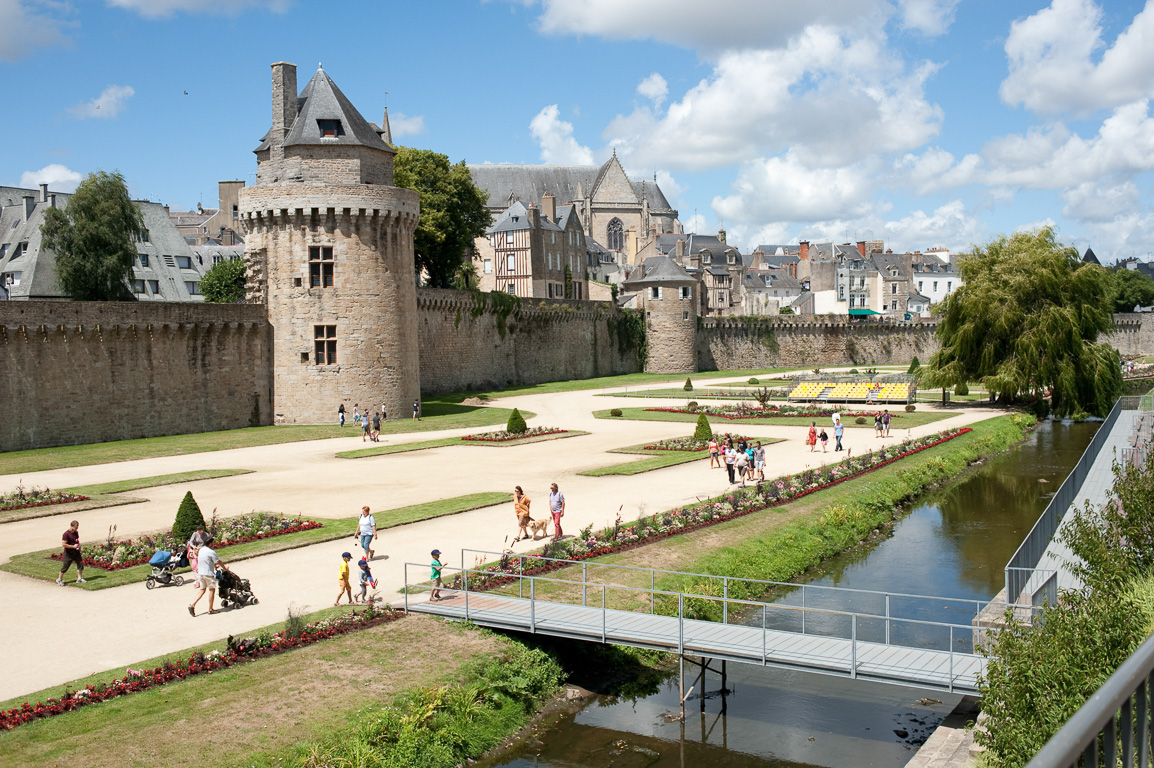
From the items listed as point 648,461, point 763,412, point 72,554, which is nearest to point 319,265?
point 648,461

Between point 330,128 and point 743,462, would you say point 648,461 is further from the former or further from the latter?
point 330,128

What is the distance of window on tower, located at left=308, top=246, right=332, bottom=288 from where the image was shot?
40.7m

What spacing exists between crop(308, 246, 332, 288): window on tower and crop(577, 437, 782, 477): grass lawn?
15689mm

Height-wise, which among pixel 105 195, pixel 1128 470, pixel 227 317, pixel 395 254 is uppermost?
pixel 105 195

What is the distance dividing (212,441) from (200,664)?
25.1m

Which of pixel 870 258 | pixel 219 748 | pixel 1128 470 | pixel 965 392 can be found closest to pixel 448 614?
pixel 219 748

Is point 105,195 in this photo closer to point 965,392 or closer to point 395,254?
point 395,254

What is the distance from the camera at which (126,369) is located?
1398 inches

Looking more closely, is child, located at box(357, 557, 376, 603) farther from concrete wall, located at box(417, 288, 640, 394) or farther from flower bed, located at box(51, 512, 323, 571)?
concrete wall, located at box(417, 288, 640, 394)

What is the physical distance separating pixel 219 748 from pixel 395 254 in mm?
33558

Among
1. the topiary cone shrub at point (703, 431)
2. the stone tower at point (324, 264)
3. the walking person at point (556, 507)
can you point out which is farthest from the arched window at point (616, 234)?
the walking person at point (556, 507)

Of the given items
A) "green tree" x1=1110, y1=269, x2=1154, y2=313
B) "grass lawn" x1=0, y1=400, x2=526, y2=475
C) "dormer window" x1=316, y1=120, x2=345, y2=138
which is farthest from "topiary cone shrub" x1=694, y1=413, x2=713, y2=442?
"green tree" x1=1110, y1=269, x2=1154, y2=313

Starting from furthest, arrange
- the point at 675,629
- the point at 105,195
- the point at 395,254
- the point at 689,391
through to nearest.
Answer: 1. the point at 689,391
2. the point at 105,195
3. the point at 395,254
4. the point at 675,629

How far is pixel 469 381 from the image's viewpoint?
5691 cm
